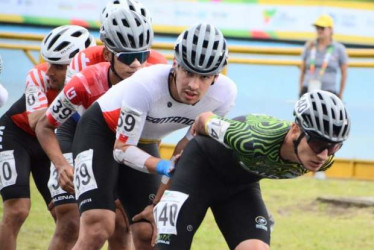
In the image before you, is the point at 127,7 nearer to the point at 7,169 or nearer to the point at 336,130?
the point at 7,169

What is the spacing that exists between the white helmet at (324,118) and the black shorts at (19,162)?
311 centimetres

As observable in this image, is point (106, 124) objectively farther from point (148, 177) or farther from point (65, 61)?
point (65, 61)

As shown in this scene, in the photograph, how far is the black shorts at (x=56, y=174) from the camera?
25.6ft

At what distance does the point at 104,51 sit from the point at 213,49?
1.47 meters

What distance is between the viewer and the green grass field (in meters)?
10.1

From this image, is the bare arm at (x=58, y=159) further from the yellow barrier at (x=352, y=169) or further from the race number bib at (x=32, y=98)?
the yellow barrier at (x=352, y=169)

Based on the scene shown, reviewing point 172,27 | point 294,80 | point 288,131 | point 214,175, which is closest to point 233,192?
point 214,175

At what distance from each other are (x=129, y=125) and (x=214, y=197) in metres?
A: 0.74

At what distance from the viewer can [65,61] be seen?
27.5 ft

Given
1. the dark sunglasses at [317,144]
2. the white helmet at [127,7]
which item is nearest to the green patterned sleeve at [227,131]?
A: the dark sunglasses at [317,144]

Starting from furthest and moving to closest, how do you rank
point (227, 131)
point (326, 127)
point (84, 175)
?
point (84, 175)
point (227, 131)
point (326, 127)

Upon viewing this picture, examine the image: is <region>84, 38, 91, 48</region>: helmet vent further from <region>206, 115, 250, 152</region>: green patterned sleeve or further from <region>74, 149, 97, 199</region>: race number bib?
<region>206, 115, 250, 152</region>: green patterned sleeve

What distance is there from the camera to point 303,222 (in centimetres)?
1130

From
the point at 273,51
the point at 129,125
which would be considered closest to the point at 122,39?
the point at 129,125
